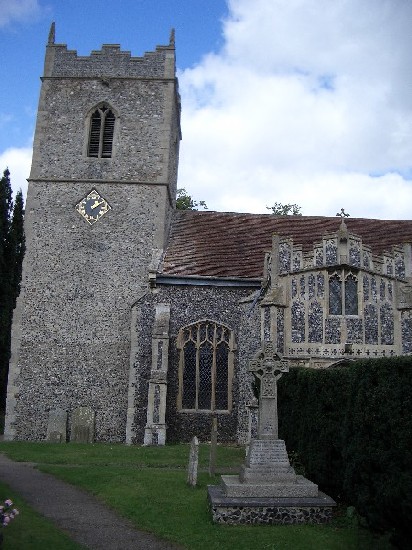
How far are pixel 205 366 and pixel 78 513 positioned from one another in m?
9.15

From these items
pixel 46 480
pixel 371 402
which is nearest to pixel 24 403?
pixel 46 480

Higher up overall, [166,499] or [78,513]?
[166,499]

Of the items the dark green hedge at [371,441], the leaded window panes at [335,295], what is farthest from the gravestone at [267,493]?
the leaded window panes at [335,295]

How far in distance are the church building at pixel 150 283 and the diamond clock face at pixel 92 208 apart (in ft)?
0.16

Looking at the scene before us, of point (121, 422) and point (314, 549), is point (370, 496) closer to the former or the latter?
point (314, 549)

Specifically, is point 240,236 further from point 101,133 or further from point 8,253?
point 8,253

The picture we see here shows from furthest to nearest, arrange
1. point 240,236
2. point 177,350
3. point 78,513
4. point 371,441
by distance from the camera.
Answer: point 240,236 < point 177,350 < point 78,513 < point 371,441

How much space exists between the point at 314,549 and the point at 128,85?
17651mm

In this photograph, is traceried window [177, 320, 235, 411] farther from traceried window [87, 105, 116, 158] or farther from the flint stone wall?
traceried window [87, 105, 116, 158]

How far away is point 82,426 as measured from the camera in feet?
53.2

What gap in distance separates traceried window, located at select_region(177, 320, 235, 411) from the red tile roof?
6.17 ft

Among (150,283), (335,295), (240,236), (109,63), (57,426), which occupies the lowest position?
(57,426)

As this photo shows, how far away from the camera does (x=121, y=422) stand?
16312 millimetres

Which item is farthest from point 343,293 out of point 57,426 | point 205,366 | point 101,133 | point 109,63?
point 109,63
